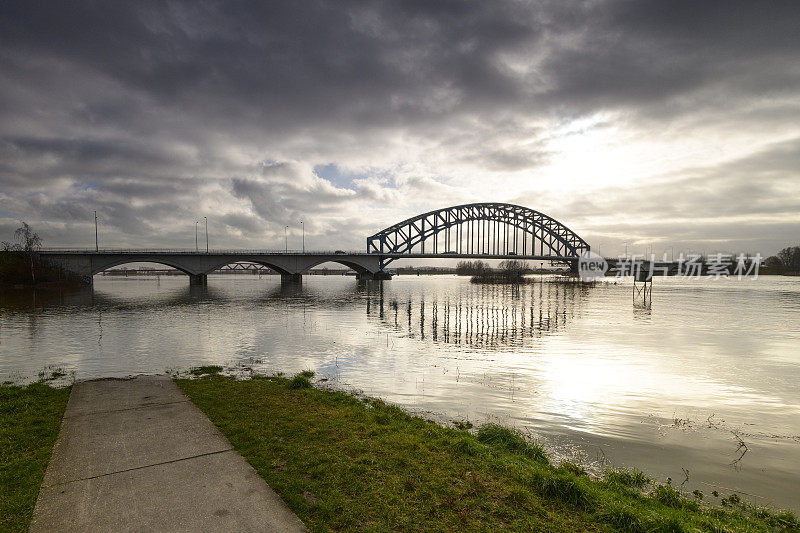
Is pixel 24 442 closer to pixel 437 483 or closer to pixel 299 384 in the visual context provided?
pixel 299 384

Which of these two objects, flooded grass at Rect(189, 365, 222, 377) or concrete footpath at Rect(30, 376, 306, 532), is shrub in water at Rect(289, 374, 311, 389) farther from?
flooded grass at Rect(189, 365, 222, 377)

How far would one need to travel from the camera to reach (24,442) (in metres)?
7.83

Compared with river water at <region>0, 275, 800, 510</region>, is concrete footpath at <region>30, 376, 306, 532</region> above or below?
above

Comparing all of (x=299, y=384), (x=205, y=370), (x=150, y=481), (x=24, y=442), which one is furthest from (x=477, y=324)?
(x=24, y=442)

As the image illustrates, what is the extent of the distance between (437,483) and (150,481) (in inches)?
184

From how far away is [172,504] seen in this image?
578cm

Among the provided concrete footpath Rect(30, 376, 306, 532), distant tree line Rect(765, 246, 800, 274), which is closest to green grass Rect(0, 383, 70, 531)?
concrete footpath Rect(30, 376, 306, 532)

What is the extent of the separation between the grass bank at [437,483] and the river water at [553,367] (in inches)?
50.6

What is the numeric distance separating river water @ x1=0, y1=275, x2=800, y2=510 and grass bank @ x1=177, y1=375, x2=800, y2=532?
1.29 meters

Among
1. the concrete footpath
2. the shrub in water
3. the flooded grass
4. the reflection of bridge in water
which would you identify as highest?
the concrete footpath

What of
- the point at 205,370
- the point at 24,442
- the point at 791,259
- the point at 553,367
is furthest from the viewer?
the point at 791,259

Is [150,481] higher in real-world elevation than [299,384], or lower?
higher

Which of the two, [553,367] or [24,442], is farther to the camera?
[553,367]

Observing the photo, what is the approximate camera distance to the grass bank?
5.74 meters
